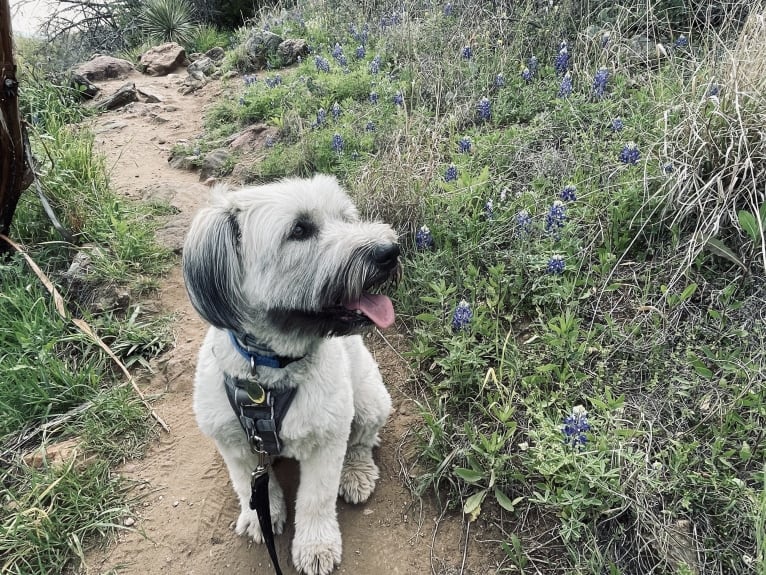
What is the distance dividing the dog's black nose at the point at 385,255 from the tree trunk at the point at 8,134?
3.17m

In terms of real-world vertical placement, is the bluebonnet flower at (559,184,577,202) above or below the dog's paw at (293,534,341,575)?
above

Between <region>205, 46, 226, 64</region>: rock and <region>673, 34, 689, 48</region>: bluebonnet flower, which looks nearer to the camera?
<region>673, 34, 689, 48</region>: bluebonnet flower

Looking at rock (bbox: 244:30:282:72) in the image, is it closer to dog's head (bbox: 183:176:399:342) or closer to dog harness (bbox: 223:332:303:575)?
dog's head (bbox: 183:176:399:342)

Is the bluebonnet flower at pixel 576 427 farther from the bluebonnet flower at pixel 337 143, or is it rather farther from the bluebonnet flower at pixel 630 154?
the bluebonnet flower at pixel 337 143

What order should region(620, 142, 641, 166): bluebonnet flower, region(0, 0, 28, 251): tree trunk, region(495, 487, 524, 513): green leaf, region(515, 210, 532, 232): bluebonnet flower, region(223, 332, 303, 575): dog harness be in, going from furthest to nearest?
region(0, 0, 28, 251): tree trunk, region(620, 142, 641, 166): bluebonnet flower, region(515, 210, 532, 232): bluebonnet flower, region(495, 487, 524, 513): green leaf, region(223, 332, 303, 575): dog harness

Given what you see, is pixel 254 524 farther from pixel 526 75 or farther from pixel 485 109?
pixel 526 75

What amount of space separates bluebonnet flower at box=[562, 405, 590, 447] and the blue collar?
47.4 inches

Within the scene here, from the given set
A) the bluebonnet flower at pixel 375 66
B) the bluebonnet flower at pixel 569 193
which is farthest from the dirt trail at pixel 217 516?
the bluebonnet flower at pixel 375 66

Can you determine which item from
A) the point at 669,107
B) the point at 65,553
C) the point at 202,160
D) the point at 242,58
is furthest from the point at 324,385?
the point at 242,58

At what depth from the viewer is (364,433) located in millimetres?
2770

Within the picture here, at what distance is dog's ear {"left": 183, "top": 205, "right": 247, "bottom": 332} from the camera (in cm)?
194

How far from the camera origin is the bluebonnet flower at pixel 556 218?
9.98 ft

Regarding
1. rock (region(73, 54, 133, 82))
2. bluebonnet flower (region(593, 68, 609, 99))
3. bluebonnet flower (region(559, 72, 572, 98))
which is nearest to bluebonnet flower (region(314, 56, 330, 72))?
bluebonnet flower (region(559, 72, 572, 98))

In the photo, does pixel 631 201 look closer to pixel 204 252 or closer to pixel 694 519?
pixel 694 519
